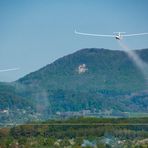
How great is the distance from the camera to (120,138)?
84.8m

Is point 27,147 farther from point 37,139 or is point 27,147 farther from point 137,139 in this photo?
point 137,139

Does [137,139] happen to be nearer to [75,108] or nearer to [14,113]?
[14,113]

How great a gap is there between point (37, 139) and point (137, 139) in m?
10.3

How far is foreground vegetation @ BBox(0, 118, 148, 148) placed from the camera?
77131mm

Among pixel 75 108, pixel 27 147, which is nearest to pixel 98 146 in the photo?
pixel 27 147

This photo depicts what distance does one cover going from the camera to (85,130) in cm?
8938

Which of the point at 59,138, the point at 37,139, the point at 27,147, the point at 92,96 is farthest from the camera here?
the point at 92,96

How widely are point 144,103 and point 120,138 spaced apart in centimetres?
11298

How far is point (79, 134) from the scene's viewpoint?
291ft

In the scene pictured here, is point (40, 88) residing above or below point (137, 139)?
above

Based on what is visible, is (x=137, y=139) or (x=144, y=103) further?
(x=144, y=103)

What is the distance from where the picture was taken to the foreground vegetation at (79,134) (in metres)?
77.1

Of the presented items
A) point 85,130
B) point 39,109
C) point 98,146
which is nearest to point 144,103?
point 39,109

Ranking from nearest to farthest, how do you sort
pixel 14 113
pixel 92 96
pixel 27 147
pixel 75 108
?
1. pixel 27 147
2. pixel 14 113
3. pixel 75 108
4. pixel 92 96
